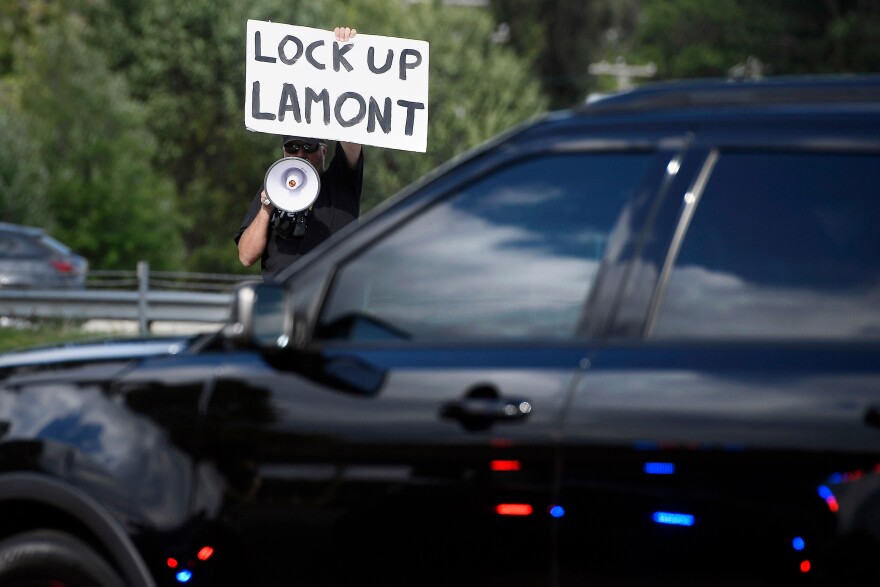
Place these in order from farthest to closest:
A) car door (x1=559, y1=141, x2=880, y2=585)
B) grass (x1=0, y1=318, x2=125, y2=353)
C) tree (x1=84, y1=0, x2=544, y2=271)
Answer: tree (x1=84, y1=0, x2=544, y2=271) < grass (x1=0, y1=318, x2=125, y2=353) < car door (x1=559, y1=141, x2=880, y2=585)

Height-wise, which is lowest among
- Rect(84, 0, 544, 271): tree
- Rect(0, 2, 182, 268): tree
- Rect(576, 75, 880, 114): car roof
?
Rect(576, 75, 880, 114): car roof

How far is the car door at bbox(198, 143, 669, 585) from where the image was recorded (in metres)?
3.28

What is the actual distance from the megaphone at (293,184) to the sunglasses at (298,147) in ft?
1.22

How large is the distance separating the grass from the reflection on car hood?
1308 cm

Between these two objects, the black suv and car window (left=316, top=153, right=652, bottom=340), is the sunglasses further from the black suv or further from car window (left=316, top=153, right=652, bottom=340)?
car window (left=316, top=153, right=652, bottom=340)

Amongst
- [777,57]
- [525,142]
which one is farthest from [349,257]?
[777,57]

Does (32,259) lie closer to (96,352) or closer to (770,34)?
(96,352)

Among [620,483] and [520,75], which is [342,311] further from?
[520,75]

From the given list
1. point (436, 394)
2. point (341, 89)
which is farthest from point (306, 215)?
point (436, 394)

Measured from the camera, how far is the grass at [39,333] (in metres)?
17.6

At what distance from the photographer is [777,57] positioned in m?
46.9

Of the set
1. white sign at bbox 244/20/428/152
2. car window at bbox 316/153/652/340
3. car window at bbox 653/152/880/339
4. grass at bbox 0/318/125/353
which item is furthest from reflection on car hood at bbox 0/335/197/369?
grass at bbox 0/318/125/353

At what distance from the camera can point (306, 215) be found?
21.3 ft

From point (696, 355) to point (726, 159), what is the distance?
0.43m
